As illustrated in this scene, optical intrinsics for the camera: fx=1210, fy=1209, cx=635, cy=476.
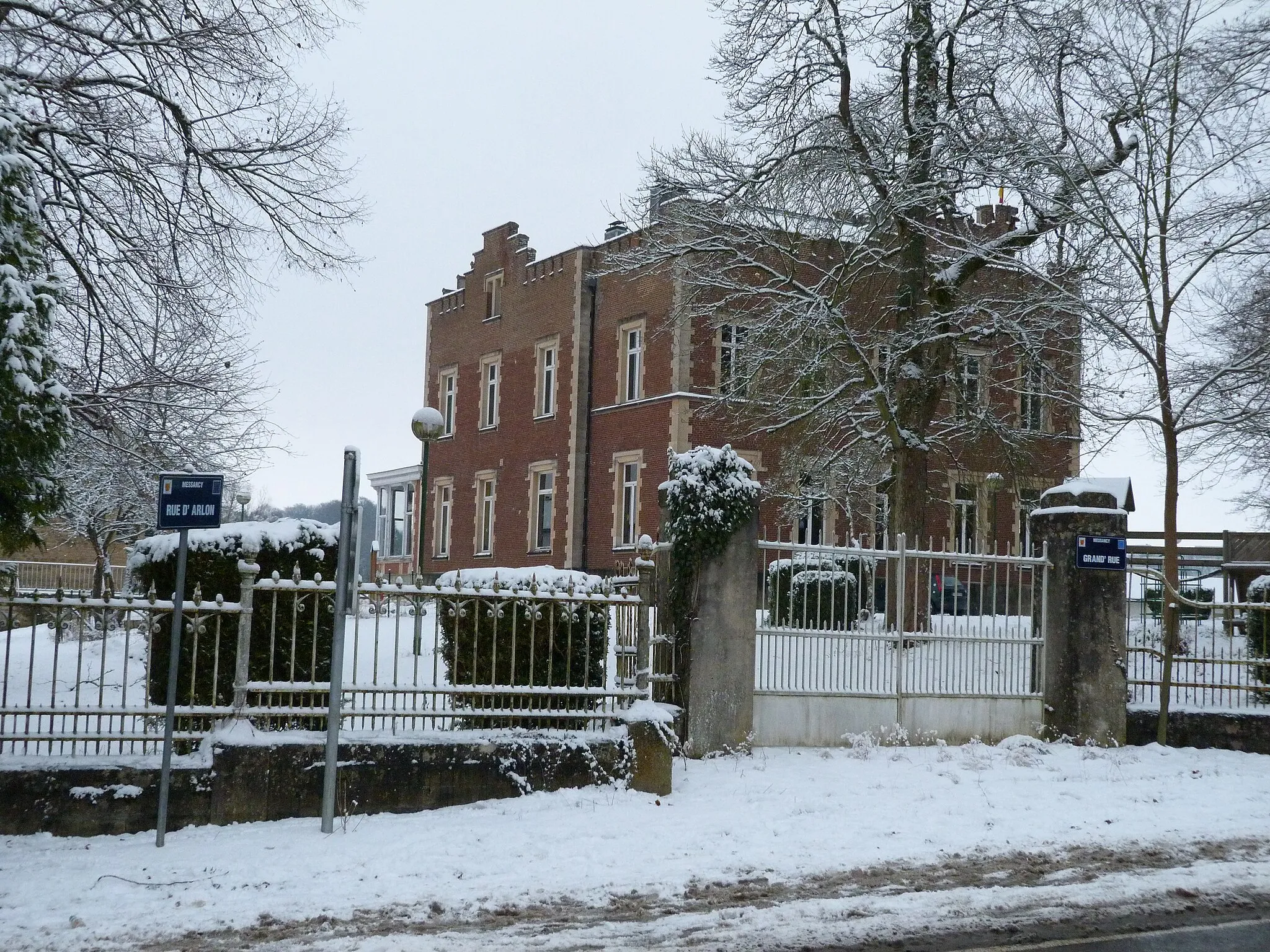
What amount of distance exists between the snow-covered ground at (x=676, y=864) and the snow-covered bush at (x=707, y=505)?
2046mm

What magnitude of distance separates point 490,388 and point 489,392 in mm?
139

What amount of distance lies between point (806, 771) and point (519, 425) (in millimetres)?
28562

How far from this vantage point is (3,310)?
726cm

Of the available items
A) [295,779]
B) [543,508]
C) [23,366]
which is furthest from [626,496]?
[23,366]

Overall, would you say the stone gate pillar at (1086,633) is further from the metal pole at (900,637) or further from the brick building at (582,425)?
the brick building at (582,425)

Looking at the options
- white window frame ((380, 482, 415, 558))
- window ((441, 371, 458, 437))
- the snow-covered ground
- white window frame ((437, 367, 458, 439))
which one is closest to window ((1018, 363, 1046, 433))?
the snow-covered ground

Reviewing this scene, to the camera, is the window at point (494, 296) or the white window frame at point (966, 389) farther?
the window at point (494, 296)

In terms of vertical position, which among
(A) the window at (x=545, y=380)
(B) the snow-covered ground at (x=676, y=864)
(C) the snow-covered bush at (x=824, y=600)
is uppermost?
(A) the window at (x=545, y=380)

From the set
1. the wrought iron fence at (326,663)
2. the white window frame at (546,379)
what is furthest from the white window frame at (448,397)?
the wrought iron fence at (326,663)

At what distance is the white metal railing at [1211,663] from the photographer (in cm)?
1350

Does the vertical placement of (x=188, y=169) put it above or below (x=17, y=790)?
above

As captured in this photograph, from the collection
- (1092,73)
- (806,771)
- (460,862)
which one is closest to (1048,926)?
(460,862)

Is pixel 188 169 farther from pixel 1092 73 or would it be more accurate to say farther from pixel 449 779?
pixel 1092 73

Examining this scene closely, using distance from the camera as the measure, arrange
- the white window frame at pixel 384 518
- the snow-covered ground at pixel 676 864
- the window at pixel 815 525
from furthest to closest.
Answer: the white window frame at pixel 384 518 < the window at pixel 815 525 < the snow-covered ground at pixel 676 864
